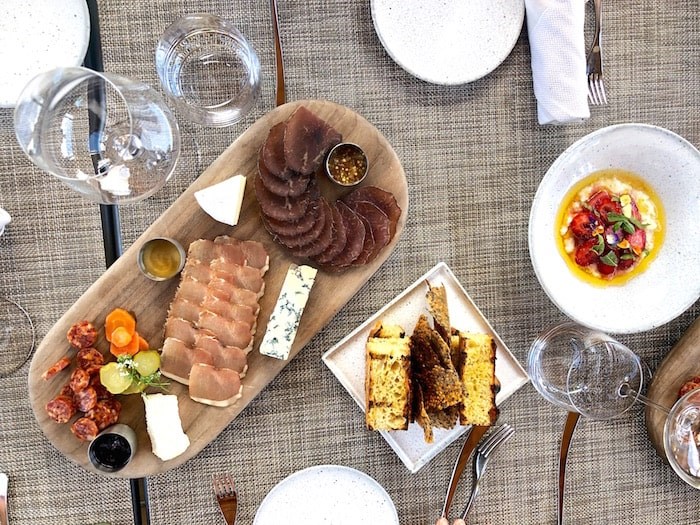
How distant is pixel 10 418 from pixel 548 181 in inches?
59.0

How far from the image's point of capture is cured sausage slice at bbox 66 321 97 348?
5.56ft

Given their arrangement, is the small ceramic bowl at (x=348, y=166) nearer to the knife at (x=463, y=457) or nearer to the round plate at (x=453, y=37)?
the round plate at (x=453, y=37)

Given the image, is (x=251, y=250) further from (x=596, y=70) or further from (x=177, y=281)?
(x=596, y=70)

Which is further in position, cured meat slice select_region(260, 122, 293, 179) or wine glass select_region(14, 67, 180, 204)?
cured meat slice select_region(260, 122, 293, 179)

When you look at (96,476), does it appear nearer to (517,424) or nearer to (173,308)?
(173,308)

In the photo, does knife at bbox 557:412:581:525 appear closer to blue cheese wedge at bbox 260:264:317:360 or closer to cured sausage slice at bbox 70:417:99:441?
blue cheese wedge at bbox 260:264:317:360

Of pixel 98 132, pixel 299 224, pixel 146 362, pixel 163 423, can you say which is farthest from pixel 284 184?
pixel 163 423

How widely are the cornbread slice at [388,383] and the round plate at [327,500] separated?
0.18 m

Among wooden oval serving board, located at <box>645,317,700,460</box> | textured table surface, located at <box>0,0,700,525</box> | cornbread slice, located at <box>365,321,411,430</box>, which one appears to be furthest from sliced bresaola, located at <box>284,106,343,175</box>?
wooden oval serving board, located at <box>645,317,700,460</box>

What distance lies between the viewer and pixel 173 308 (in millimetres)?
1729

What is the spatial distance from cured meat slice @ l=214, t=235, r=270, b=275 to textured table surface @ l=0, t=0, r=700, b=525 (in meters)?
0.19

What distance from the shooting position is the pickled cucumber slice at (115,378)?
165cm

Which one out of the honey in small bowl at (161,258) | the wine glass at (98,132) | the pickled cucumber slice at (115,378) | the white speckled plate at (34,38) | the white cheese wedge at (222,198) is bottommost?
the pickled cucumber slice at (115,378)

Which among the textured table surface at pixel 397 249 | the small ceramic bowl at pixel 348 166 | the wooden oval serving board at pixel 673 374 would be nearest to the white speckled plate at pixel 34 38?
the textured table surface at pixel 397 249
